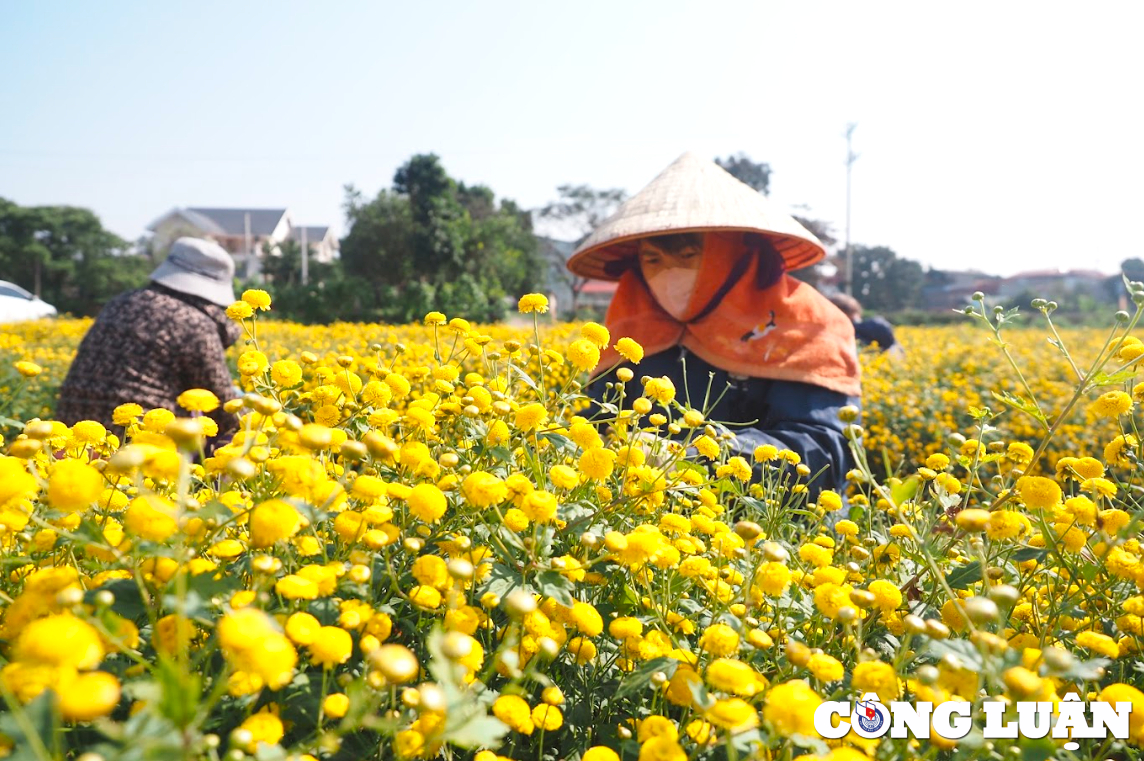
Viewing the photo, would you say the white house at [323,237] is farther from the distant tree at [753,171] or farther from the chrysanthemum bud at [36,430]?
the chrysanthemum bud at [36,430]

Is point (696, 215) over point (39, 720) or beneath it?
over

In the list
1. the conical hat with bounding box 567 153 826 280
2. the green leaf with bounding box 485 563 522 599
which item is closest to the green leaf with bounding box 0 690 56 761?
the green leaf with bounding box 485 563 522 599

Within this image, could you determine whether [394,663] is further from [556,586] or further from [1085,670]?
[1085,670]

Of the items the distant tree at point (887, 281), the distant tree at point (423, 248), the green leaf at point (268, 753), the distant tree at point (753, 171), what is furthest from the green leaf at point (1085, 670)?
the distant tree at point (887, 281)

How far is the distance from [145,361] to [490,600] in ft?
8.07

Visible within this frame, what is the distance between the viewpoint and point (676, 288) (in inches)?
86.4

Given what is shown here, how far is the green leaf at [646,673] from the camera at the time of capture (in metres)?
0.63

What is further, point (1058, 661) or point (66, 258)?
point (66, 258)

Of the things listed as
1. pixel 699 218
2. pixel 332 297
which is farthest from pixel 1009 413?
pixel 332 297

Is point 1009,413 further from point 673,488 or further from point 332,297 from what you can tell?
point 332,297

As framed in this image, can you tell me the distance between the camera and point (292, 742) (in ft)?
1.96

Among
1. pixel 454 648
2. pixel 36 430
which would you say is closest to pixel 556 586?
pixel 454 648

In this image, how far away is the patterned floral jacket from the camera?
261cm

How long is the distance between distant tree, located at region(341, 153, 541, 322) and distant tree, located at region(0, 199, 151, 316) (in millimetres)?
14470
